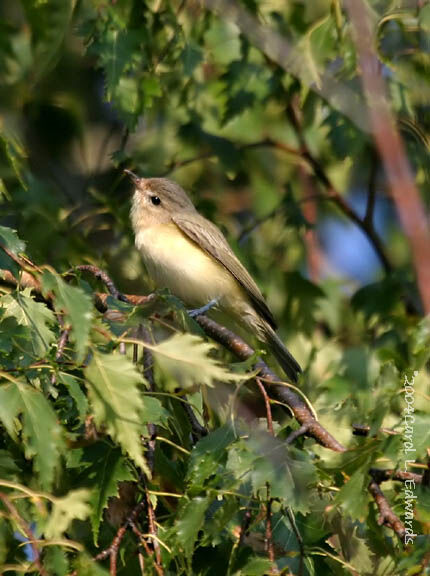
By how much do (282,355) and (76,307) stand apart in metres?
3.01

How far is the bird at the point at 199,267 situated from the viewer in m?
5.81

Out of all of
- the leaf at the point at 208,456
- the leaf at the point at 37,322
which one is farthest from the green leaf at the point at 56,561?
the leaf at the point at 37,322

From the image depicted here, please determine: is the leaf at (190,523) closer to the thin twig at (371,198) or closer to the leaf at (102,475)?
the leaf at (102,475)

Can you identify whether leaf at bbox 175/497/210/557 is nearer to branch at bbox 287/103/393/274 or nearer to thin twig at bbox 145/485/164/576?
thin twig at bbox 145/485/164/576

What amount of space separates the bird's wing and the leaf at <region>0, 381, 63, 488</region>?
312cm

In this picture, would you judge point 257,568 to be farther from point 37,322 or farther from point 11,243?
point 11,243

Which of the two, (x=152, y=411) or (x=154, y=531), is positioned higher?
(x=152, y=411)

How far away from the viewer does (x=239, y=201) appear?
8.21 metres

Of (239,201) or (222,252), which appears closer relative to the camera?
(222,252)

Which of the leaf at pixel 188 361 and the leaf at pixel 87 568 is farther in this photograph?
the leaf at pixel 188 361

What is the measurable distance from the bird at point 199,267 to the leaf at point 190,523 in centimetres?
285

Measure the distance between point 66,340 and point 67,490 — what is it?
20.4 inches

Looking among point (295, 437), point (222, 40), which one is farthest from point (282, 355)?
point (295, 437)

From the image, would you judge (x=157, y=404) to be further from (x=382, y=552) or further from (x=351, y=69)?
(x=351, y=69)
